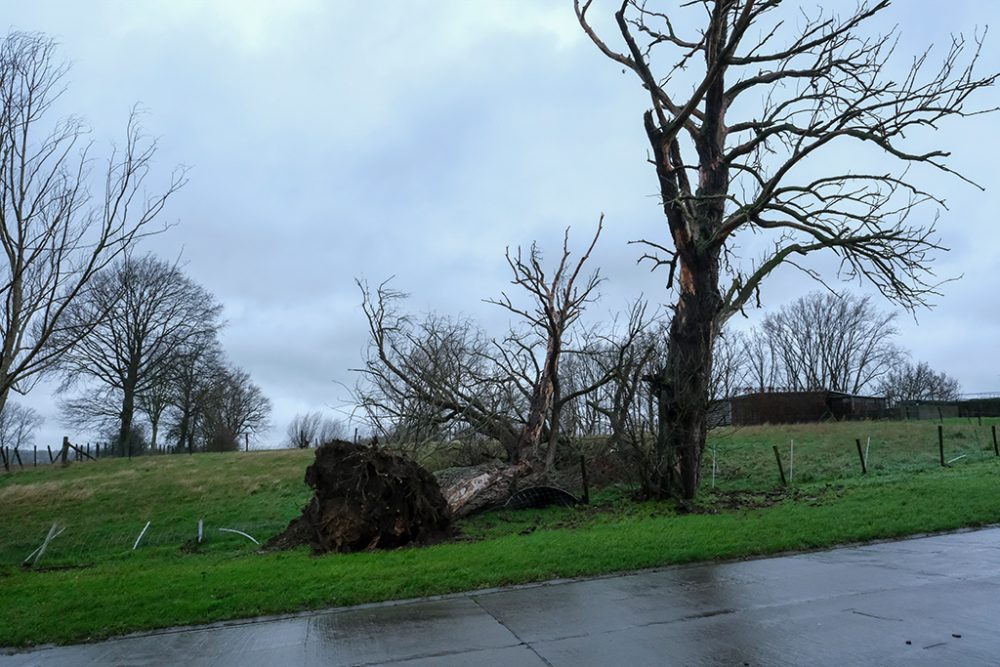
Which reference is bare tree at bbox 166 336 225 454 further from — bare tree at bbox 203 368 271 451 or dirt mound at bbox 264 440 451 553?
dirt mound at bbox 264 440 451 553

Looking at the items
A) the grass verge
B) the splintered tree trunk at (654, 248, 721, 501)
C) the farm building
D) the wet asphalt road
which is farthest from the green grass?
the farm building

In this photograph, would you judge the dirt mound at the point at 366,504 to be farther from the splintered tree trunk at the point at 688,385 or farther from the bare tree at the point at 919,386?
the bare tree at the point at 919,386

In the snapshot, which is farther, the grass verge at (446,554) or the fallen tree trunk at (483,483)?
the fallen tree trunk at (483,483)

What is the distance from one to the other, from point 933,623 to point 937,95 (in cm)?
1110

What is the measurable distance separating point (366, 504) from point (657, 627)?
23.7 ft

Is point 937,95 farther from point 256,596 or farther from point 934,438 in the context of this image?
point 934,438

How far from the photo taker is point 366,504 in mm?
12219

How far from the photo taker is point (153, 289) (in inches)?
1854

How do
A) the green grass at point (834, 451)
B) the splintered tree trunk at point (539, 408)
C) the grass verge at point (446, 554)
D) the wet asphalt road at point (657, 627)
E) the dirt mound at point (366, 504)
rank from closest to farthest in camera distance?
1. the wet asphalt road at point (657, 627)
2. the grass verge at point (446, 554)
3. the dirt mound at point (366, 504)
4. the splintered tree trunk at point (539, 408)
5. the green grass at point (834, 451)

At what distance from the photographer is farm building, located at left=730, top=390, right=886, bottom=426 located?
4538cm

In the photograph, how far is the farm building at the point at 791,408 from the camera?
45375 mm

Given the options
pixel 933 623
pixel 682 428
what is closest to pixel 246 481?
pixel 682 428

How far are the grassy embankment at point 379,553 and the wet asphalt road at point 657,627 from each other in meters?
0.70

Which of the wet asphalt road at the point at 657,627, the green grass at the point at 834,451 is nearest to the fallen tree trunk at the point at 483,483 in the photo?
the green grass at the point at 834,451
